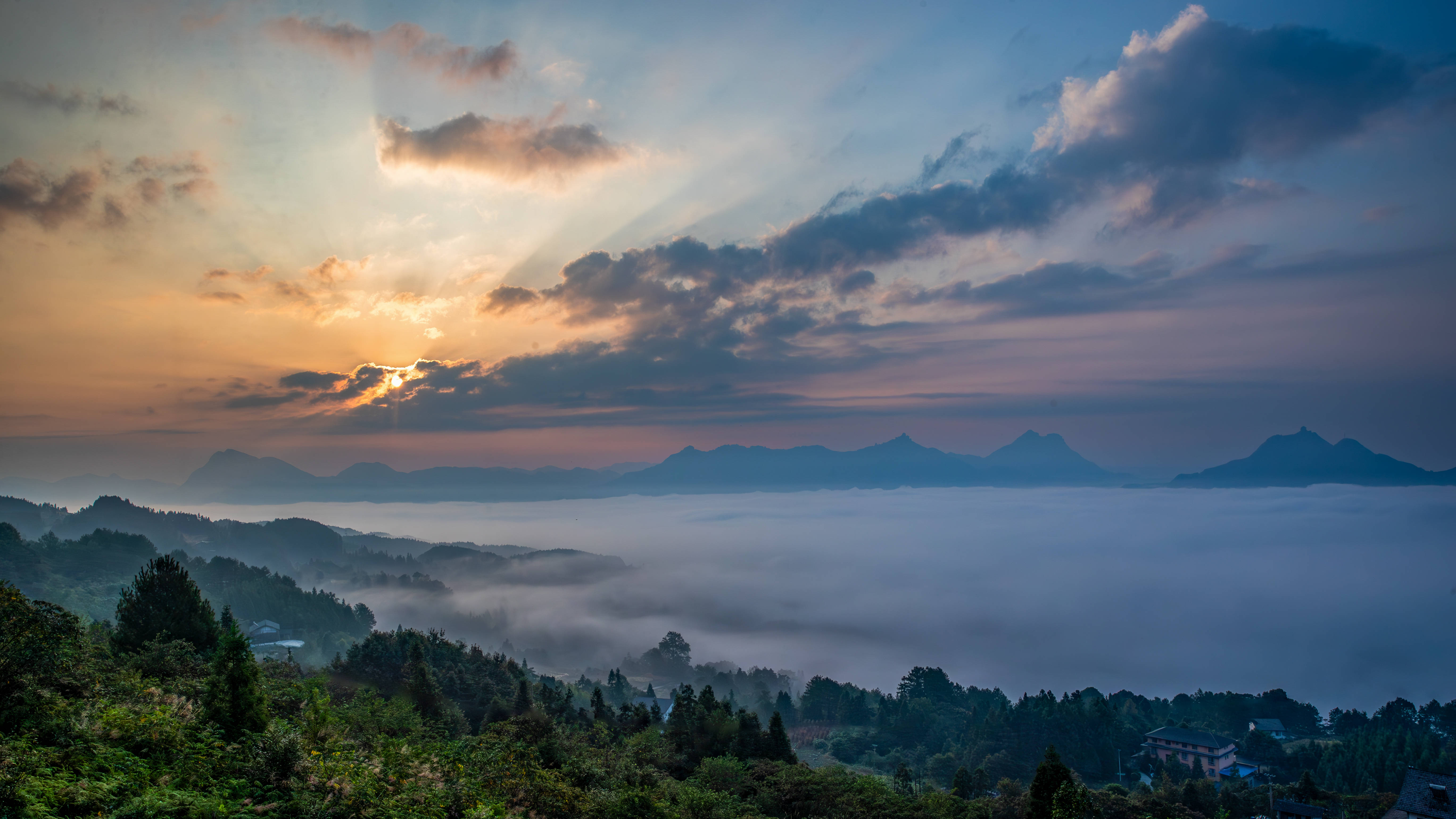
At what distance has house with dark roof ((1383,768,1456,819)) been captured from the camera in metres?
27.8

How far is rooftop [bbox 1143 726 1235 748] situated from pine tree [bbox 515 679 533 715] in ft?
191

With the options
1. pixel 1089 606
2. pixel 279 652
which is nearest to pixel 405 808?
pixel 279 652

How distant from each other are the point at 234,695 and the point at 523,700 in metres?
24.7

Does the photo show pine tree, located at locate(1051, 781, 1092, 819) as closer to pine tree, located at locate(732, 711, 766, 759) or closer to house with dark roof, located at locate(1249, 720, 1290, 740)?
pine tree, located at locate(732, 711, 766, 759)

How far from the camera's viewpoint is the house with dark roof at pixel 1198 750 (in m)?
53.8

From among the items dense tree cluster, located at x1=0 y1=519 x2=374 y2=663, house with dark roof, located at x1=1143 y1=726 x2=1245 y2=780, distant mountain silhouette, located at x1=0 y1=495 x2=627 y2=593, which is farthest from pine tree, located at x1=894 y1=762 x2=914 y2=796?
distant mountain silhouette, located at x1=0 y1=495 x2=627 y2=593

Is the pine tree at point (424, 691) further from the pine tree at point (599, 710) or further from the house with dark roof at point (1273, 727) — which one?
the house with dark roof at point (1273, 727)

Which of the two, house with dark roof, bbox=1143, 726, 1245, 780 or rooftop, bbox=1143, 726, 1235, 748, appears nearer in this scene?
house with dark roof, bbox=1143, 726, 1245, 780

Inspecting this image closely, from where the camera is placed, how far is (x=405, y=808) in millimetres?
9773

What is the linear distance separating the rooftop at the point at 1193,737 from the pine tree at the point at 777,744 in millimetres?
45359

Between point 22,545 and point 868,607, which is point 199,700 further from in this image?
point 868,607

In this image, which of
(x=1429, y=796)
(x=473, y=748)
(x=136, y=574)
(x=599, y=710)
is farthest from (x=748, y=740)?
(x=136, y=574)

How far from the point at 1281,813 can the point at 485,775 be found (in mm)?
43722

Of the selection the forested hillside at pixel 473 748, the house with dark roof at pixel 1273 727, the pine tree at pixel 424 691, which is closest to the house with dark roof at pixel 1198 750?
the forested hillside at pixel 473 748
